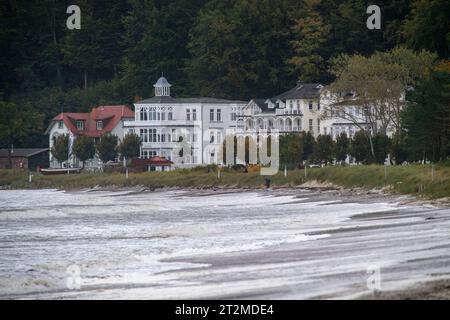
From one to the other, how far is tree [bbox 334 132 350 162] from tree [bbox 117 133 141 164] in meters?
21.7

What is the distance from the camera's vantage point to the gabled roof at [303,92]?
347 feet

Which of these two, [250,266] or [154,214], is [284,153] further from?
[250,266]

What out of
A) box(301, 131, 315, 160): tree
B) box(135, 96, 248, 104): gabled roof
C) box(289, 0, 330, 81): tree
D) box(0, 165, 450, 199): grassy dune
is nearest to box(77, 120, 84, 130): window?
box(135, 96, 248, 104): gabled roof

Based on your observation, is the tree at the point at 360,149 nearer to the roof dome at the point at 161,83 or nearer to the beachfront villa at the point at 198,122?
the beachfront villa at the point at 198,122

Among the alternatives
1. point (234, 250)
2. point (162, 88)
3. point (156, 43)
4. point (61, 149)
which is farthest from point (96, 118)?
point (234, 250)

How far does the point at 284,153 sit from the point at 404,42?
23977 millimetres

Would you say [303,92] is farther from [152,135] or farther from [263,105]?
[152,135]

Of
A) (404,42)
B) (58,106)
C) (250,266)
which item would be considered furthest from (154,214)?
(58,106)

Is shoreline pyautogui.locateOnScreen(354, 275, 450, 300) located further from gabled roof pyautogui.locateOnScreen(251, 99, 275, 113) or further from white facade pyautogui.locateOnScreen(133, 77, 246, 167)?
white facade pyautogui.locateOnScreen(133, 77, 246, 167)

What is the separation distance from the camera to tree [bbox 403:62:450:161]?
230 feet

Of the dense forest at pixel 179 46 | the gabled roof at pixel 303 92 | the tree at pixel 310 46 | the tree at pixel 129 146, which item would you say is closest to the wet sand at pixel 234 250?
the tree at pixel 129 146

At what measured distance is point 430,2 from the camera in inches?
3890

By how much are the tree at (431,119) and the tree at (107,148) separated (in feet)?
121

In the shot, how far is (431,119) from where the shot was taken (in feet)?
233
